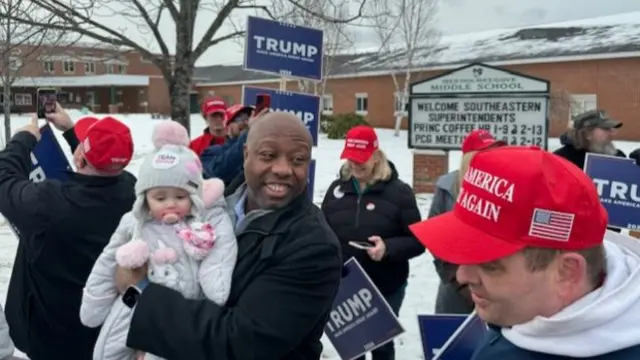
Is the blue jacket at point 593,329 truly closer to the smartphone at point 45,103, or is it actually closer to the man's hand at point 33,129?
the man's hand at point 33,129

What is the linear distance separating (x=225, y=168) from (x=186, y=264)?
151 centimetres

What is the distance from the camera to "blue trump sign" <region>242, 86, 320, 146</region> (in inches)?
200

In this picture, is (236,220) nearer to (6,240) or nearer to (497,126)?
(497,126)

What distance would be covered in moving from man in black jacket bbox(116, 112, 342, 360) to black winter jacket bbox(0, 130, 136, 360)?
611 millimetres

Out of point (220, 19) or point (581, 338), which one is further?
point (220, 19)

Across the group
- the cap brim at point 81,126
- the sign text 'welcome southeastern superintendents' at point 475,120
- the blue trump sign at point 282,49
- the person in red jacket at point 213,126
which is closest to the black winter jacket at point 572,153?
the blue trump sign at point 282,49

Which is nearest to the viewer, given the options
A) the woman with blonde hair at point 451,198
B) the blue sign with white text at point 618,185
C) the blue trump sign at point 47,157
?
the blue trump sign at point 47,157

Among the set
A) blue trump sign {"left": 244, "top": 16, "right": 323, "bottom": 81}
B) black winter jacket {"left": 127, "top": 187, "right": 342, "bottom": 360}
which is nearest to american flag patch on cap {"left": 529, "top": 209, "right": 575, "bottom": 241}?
black winter jacket {"left": 127, "top": 187, "right": 342, "bottom": 360}

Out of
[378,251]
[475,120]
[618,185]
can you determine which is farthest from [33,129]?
[475,120]

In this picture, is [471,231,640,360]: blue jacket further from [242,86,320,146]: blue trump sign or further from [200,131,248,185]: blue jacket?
[242,86,320,146]: blue trump sign

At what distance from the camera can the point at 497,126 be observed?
8.69 meters

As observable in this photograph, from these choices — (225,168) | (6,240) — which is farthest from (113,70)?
(225,168)

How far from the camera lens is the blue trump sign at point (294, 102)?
5.08 m

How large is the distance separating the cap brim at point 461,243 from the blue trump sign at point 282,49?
3.66 metres
